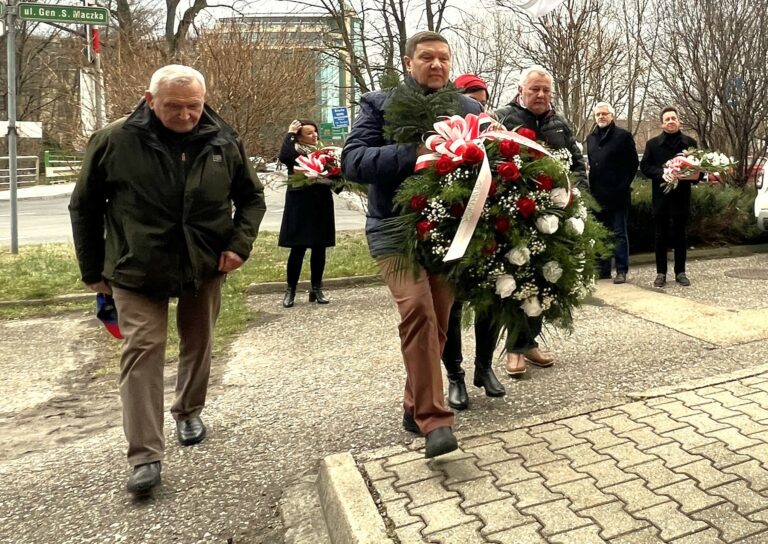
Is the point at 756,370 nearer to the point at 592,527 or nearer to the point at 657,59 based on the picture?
the point at 592,527

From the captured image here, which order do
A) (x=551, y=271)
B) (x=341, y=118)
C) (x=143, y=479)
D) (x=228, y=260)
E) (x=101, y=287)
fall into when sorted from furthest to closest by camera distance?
(x=341, y=118), (x=228, y=260), (x=101, y=287), (x=143, y=479), (x=551, y=271)

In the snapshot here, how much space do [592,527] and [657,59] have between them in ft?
40.9

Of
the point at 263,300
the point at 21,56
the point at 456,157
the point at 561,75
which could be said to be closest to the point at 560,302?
the point at 456,157

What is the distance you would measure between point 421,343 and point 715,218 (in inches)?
317

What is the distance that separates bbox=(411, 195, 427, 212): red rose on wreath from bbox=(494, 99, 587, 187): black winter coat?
4.75ft

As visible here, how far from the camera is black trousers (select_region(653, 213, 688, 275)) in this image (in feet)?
24.6

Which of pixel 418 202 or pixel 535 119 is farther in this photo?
pixel 535 119

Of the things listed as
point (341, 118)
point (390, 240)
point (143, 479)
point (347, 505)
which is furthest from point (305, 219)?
point (341, 118)

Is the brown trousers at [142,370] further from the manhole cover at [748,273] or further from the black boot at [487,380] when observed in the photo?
the manhole cover at [748,273]

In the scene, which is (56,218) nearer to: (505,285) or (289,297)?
(289,297)

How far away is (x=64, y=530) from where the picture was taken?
302 centimetres

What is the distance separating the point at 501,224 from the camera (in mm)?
3039

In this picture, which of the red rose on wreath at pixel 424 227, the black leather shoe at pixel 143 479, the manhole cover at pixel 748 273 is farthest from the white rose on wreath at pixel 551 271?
the manhole cover at pixel 748 273

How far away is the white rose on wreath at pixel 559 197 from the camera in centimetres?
312
